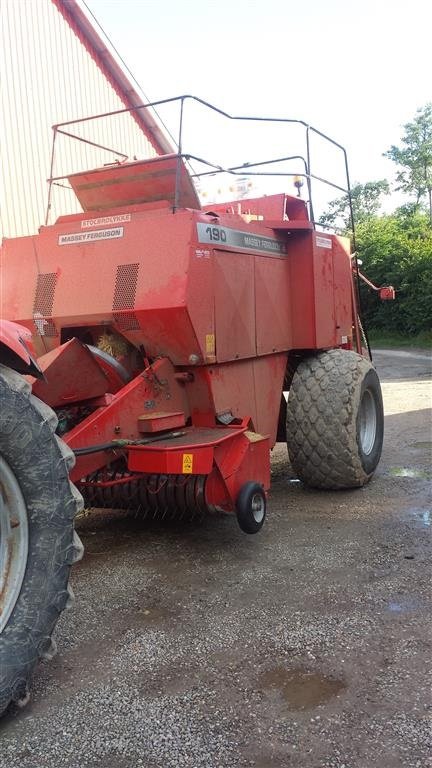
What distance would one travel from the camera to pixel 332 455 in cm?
541

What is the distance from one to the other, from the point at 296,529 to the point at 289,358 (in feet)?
5.76

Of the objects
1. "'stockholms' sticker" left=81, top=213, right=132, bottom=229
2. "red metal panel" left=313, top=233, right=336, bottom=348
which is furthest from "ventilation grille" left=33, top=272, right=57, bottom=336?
"red metal panel" left=313, top=233, right=336, bottom=348

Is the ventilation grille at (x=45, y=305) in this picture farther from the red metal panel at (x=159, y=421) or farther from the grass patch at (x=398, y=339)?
the grass patch at (x=398, y=339)

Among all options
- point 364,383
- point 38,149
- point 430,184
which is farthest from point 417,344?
point 430,184

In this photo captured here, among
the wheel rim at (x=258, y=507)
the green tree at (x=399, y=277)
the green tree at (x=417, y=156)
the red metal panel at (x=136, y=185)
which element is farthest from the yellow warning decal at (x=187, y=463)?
the green tree at (x=417, y=156)

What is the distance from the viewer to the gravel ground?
92.5 inches

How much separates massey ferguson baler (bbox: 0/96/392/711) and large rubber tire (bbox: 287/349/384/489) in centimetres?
1

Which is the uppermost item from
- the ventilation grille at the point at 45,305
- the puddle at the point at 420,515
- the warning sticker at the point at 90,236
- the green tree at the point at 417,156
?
the green tree at the point at 417,156

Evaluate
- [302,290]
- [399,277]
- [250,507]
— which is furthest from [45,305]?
[399,277]

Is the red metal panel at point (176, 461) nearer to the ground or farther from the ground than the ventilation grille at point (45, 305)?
nearer to the ground

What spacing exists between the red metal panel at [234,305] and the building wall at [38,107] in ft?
19.4

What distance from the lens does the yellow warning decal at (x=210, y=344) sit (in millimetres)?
4418

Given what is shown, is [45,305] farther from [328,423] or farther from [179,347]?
A: [328,423]

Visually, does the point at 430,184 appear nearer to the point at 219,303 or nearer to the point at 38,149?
the point at 38,149
